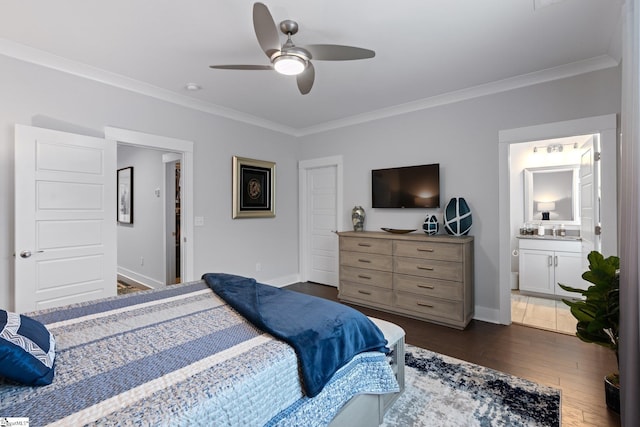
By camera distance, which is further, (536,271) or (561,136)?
(536,271)

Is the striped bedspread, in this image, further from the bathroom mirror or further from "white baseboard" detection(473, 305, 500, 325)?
the bathroom mirror

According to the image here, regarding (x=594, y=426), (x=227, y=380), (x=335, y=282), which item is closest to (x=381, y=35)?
(x=227, y=380)

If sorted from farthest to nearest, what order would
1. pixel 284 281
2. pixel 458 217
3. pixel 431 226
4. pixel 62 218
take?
1. pixel 284 281
2. pixel 431 226
3. pixel 458 217
4. pixel 62 218

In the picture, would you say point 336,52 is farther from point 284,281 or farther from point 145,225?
point 145,225

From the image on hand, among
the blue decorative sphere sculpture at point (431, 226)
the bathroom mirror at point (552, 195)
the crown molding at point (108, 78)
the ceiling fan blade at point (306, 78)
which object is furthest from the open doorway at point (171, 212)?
the bathroom mirror at point (552, 195)

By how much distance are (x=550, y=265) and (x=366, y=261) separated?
8.42ft

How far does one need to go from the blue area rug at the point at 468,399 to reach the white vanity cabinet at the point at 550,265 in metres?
2.59

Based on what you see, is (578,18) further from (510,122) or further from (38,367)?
(38,367)

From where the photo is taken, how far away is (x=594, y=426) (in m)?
1.73

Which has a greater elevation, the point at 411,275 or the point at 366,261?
the point at 366,261

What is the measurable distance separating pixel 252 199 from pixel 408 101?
8.11 ft

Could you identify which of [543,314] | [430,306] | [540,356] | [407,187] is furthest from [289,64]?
[543,314]

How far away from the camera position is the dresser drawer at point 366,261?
3643 millimetres

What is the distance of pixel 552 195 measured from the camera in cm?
456
